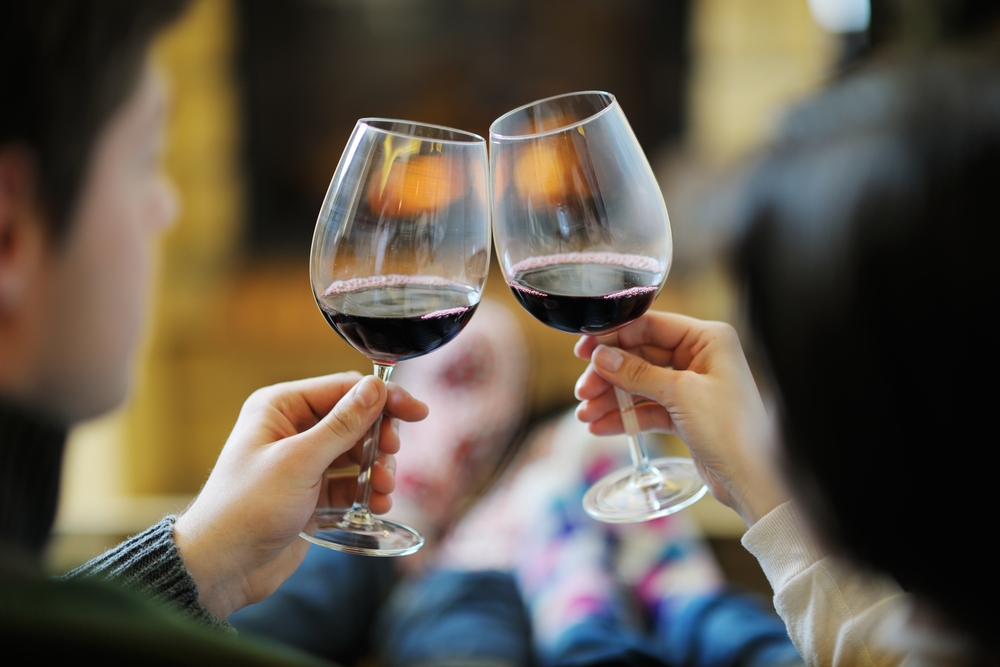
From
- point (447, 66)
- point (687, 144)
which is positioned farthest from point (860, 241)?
point (447, 66)

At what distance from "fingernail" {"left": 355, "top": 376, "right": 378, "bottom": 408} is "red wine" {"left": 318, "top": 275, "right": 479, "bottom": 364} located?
36 millimetres

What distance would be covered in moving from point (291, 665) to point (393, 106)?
110 inches

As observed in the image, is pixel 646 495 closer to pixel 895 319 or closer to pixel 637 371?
pixel 637 371

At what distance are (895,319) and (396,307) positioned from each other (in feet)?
1.35

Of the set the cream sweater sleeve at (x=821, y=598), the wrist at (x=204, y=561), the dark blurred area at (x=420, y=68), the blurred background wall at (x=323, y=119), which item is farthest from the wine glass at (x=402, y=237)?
the dark blurred area at (x=420, y=68)

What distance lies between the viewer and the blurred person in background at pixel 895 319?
42 cm

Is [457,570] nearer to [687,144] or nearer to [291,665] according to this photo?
[291,665]

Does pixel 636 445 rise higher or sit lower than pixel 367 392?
lower

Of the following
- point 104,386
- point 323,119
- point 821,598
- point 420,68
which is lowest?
point 821,598

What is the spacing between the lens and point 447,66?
9.90 feet

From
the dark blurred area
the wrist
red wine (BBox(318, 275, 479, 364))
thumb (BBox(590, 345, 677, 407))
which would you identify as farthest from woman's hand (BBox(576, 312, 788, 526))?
the dark blurred area

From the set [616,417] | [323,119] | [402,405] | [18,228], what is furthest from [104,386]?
[323,119]

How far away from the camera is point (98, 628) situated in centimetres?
39

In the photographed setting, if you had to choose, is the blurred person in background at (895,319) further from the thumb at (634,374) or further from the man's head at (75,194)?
the man's head at (75,194)
